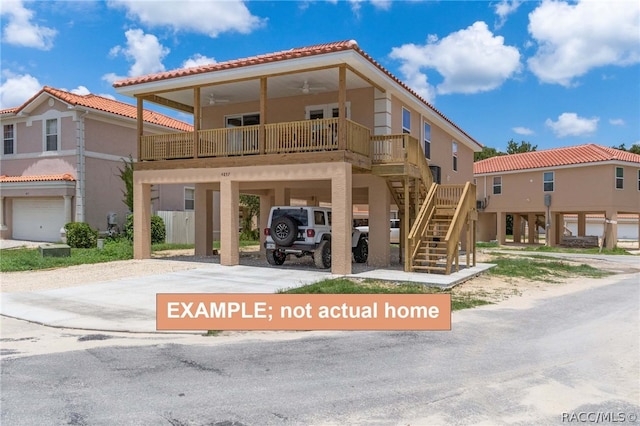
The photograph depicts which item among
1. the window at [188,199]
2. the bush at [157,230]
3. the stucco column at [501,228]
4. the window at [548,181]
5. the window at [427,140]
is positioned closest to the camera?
the window at [427,140]

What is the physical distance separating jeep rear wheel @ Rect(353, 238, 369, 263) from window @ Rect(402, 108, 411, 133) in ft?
15.2

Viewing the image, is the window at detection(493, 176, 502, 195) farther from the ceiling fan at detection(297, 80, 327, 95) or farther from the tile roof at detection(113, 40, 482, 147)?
the ceiling fan at detection(297, 80, 327, 95)

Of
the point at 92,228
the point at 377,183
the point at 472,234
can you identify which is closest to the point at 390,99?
the point at 377,183

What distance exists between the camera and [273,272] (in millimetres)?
14930

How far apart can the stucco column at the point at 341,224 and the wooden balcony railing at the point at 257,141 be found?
1.00 m

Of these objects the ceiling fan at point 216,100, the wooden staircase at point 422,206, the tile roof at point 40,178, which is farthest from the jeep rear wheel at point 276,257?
the tile roof at point 40,178

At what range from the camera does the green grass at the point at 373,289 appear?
1104cm

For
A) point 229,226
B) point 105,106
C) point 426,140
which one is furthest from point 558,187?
point 105,106

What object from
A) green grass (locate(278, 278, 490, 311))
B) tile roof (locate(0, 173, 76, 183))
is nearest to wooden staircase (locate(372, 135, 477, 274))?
green grass (locate(278, 278, 490, 311))

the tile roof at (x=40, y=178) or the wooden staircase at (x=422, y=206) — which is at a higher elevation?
the tile roof at (x=40, y=178)

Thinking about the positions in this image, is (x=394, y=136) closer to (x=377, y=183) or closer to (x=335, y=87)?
(x=377, y=183)

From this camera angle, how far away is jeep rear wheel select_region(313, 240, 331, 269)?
15.5 metres

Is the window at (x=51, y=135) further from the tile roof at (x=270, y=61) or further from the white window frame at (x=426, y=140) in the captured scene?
the white window frame at (x=426, y=140)

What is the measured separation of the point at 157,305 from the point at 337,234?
233 inches
